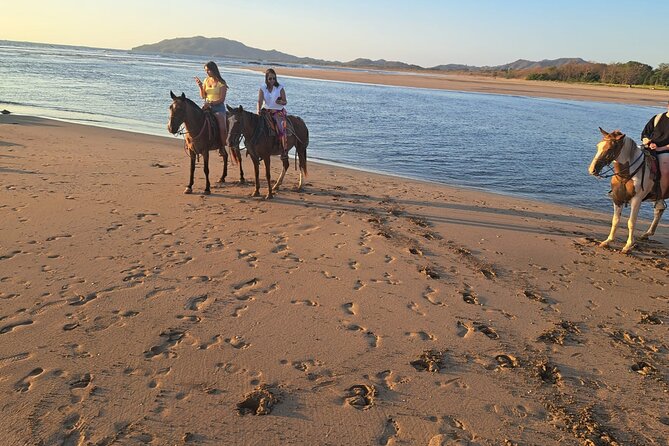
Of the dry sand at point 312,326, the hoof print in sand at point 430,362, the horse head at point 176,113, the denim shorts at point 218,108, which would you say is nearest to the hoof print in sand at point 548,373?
the dry sand at point 312,326

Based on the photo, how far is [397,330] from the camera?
14.8 ft

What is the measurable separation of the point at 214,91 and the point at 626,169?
8.02 m

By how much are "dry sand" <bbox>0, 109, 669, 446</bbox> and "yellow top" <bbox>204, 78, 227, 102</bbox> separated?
2.38 meters

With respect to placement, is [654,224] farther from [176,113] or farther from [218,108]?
[176,113]

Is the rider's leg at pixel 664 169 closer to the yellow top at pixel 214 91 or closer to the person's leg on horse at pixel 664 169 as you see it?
the person's leg on horse at pixel 664 169

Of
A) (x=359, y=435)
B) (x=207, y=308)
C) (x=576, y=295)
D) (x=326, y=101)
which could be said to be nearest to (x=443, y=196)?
(x=576, y=295)

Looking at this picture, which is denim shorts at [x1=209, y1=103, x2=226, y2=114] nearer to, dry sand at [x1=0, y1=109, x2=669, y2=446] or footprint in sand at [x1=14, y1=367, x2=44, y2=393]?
dry sand at [x1=0, y1=109, x2=669, y2=446]

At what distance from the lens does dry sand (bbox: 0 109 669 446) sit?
3234 millimetres

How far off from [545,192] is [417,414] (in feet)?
34.0

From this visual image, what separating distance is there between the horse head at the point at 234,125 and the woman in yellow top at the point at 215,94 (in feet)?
3.46

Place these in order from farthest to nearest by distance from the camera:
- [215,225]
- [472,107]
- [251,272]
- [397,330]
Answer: [472,107] < [215,225] < [251,272] < [397,330]

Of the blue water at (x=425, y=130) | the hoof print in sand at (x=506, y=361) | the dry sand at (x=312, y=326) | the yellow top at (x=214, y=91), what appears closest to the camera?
the dry sand at (x=312, y=326)

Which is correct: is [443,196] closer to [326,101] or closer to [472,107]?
[326,101]

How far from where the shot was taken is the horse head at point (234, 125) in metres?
8.30
